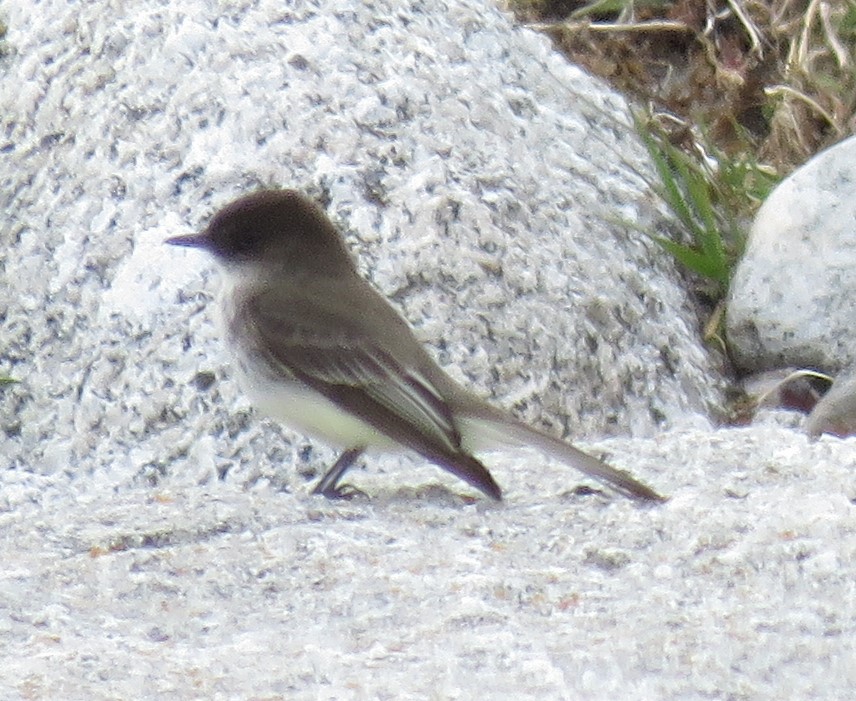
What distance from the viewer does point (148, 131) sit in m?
7.45

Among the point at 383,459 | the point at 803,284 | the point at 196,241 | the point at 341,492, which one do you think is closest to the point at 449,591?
the point at 341,492

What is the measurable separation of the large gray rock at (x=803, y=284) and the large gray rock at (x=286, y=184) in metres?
0.29

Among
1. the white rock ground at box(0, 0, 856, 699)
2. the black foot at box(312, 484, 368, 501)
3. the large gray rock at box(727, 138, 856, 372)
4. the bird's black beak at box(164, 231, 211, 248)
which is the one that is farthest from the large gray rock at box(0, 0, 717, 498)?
the black foot at box(312, 484, 368, 501)

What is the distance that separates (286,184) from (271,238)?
1.11m

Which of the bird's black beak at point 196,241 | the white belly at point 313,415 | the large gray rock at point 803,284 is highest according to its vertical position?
the bird's black beak at point 196,241

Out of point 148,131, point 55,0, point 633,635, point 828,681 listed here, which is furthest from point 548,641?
point 55,0

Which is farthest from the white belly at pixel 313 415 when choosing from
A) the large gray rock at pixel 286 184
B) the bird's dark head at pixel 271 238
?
the large gray rock at pixel 286 184

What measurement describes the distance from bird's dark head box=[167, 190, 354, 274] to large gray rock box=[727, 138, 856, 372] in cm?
204

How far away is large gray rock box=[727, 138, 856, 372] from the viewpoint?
7.30 m

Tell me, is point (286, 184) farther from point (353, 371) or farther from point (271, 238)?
point (353, 371)

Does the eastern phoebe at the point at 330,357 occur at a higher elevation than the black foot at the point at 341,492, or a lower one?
higher

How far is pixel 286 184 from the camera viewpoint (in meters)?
7.15

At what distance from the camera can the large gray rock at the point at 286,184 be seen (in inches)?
270

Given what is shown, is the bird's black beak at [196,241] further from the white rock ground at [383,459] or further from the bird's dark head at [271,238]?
the white rock ground at [383,459]
